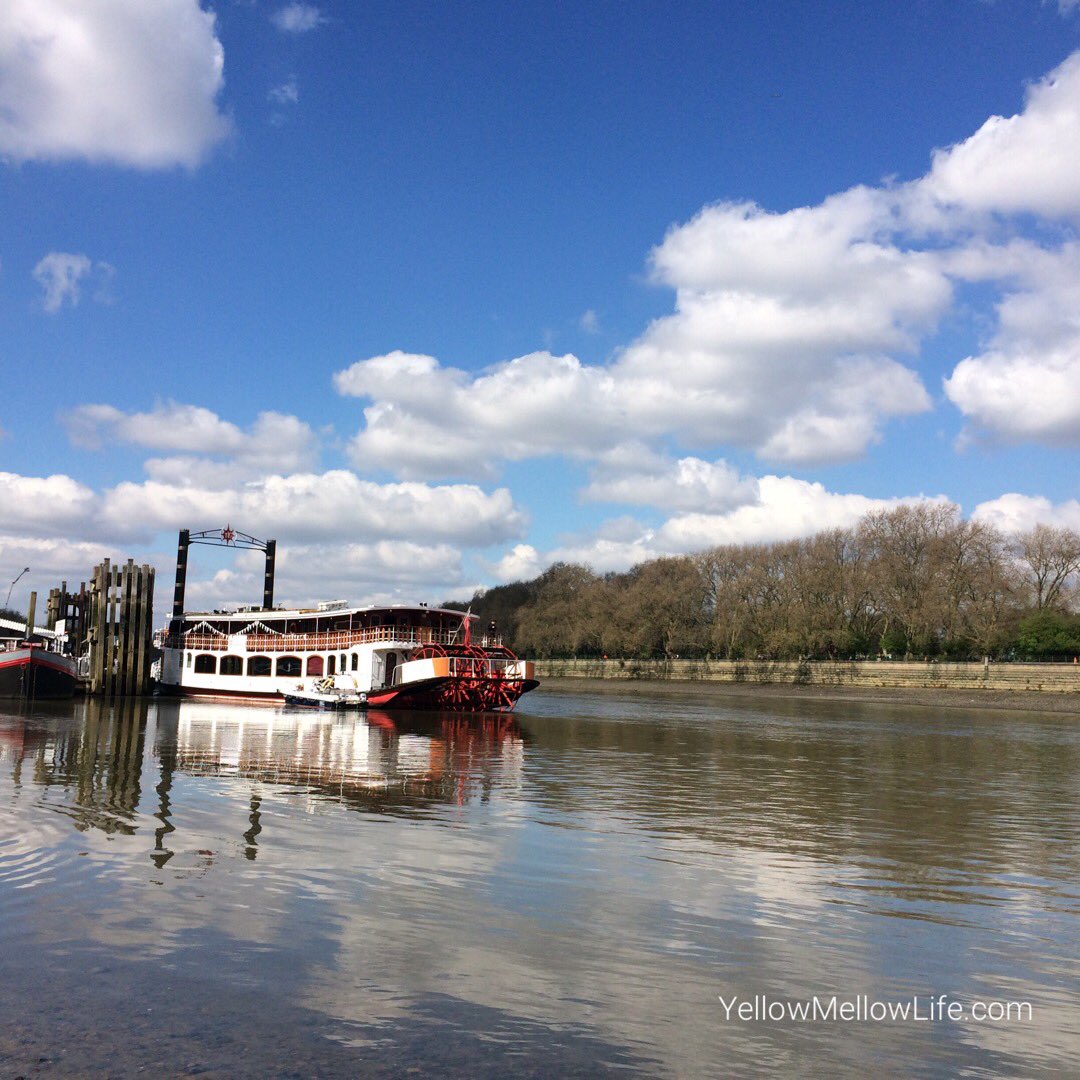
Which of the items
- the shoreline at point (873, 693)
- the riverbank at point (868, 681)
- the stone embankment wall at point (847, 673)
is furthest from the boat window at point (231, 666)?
the stone embankment wall at point (847, 673)

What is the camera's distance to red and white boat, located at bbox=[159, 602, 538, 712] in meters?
53.8

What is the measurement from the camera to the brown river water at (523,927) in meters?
7.07

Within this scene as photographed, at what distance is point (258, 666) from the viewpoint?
63438mm

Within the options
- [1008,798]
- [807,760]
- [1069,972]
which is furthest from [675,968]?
[807,760]

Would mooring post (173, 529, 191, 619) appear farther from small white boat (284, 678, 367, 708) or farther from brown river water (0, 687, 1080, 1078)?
brown river water (0, 687, 1080, 1078)

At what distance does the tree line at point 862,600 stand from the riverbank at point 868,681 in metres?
2.36

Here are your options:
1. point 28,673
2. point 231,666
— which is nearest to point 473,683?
point 231,666

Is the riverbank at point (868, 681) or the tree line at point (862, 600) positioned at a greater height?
the tree line at point (862, 600)

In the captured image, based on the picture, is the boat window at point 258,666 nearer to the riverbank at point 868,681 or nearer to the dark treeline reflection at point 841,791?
the dark treeline reflection at point 841,791

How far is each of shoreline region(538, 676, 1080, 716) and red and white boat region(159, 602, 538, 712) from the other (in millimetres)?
41189

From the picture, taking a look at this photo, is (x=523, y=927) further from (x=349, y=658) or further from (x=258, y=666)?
(x=258, y=666)

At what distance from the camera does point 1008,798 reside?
22.4 meters

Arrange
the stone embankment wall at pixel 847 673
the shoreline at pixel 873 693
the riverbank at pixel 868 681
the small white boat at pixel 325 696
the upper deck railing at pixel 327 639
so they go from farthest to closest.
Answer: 1. the stone embankment wall at pixel 847 673
2. the riverbank at pixel 868 681
3. the shoreline at pixel 873 693
4. the upper deck railing at pixel 327 639
5. the small white boat at pixel 325 696

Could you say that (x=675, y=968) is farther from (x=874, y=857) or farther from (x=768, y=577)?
(x=768, y=577)
